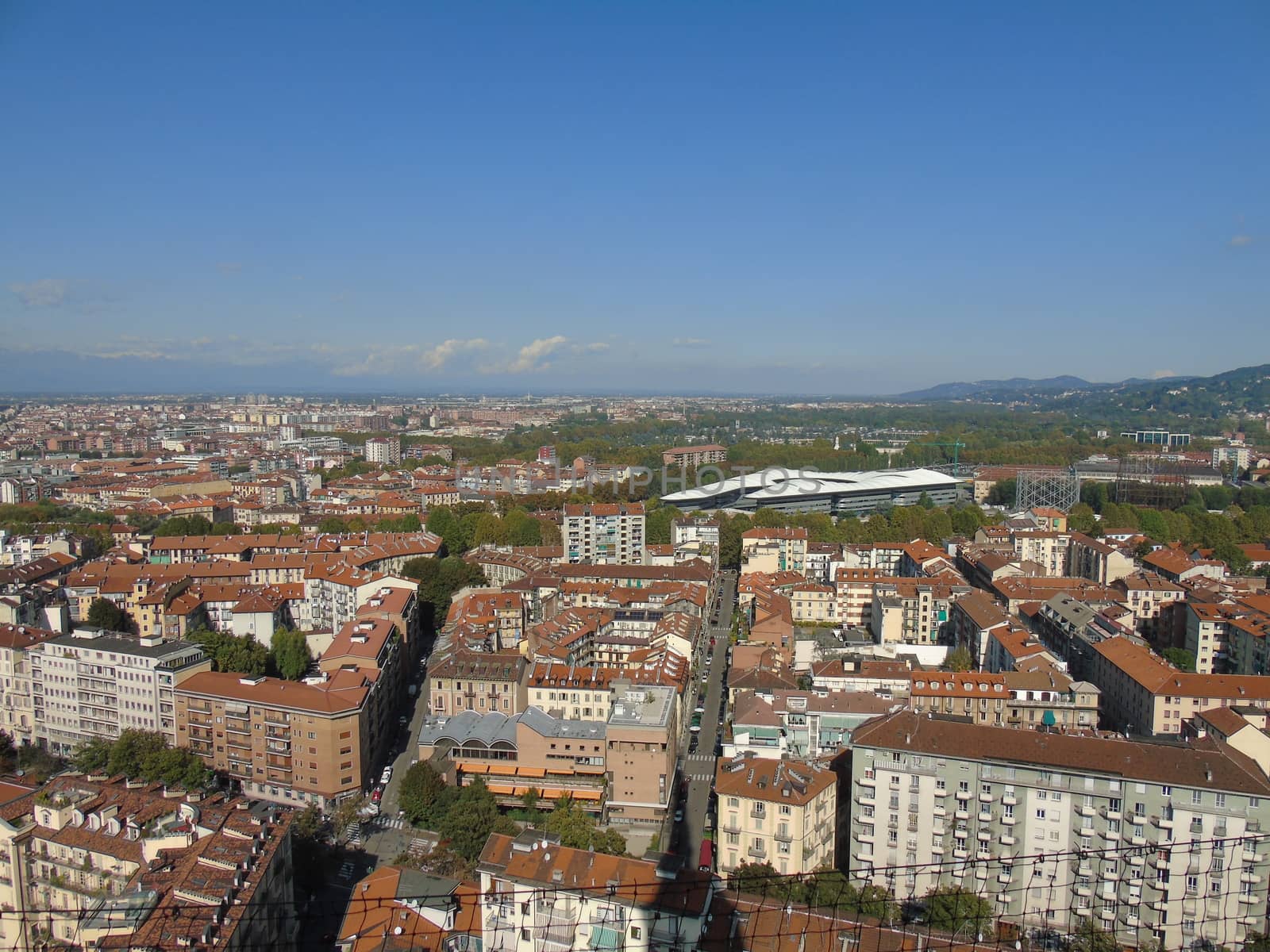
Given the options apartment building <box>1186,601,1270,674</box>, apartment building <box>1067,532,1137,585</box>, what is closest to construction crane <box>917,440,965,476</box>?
apartment building <box>1067,532,1137,585</box>

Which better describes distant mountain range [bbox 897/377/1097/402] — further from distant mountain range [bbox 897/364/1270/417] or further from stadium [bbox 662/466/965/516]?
stadium [bbox 662/466/965/516]

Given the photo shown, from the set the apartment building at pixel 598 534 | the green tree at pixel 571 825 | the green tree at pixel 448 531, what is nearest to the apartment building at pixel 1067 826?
the green tree at pixel 571 825

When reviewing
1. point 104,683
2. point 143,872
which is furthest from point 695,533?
point 143,872

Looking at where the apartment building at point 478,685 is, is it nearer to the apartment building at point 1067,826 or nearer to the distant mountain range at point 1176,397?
the apartment building at point 1067,826

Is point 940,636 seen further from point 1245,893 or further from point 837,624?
point 1245,893

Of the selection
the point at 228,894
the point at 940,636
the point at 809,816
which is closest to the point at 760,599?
the point at 940,636
